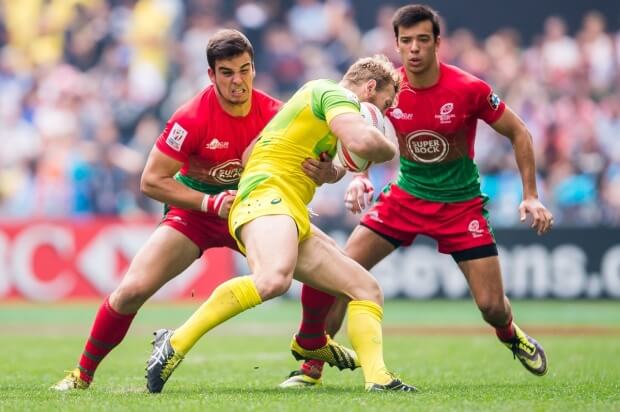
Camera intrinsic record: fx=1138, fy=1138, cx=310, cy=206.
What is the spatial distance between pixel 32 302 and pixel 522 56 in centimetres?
973

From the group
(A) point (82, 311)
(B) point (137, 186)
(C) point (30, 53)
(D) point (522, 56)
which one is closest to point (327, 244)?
(A) point (82, 311)

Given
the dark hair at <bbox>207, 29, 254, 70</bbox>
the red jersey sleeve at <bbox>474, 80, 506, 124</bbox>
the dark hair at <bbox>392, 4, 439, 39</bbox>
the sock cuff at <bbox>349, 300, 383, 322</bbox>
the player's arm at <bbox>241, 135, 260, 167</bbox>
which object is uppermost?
the dark hair at <bbox>392, 4, 439, 39</bbox>

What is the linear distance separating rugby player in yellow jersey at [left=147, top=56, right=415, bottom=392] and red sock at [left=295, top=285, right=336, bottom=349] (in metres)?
0.81

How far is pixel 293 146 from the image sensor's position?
7348 millimetres

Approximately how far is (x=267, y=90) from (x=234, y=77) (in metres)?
13.3

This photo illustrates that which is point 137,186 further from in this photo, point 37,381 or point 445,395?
point 445,395

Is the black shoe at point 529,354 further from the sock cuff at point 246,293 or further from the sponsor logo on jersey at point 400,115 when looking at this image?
the sock cuff at point 246,293

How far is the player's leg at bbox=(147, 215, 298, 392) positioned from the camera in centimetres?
690

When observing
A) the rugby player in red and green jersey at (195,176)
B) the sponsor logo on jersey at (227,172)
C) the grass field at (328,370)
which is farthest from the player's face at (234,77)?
the grass field at (328,370)

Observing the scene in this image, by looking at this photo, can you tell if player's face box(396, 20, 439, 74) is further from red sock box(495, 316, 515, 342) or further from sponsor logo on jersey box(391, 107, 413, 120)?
red sock box(495, 316, 515, 342)

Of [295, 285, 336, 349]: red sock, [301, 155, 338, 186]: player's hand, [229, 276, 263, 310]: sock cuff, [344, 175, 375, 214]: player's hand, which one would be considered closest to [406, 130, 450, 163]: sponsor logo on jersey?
[344, 175, 375, 214]: player's hand

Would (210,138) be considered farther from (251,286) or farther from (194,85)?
(194,85)

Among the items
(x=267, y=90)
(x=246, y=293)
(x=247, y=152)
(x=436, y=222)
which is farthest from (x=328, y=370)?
(x=267, y=90)

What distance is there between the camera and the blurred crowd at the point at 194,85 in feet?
61.8
